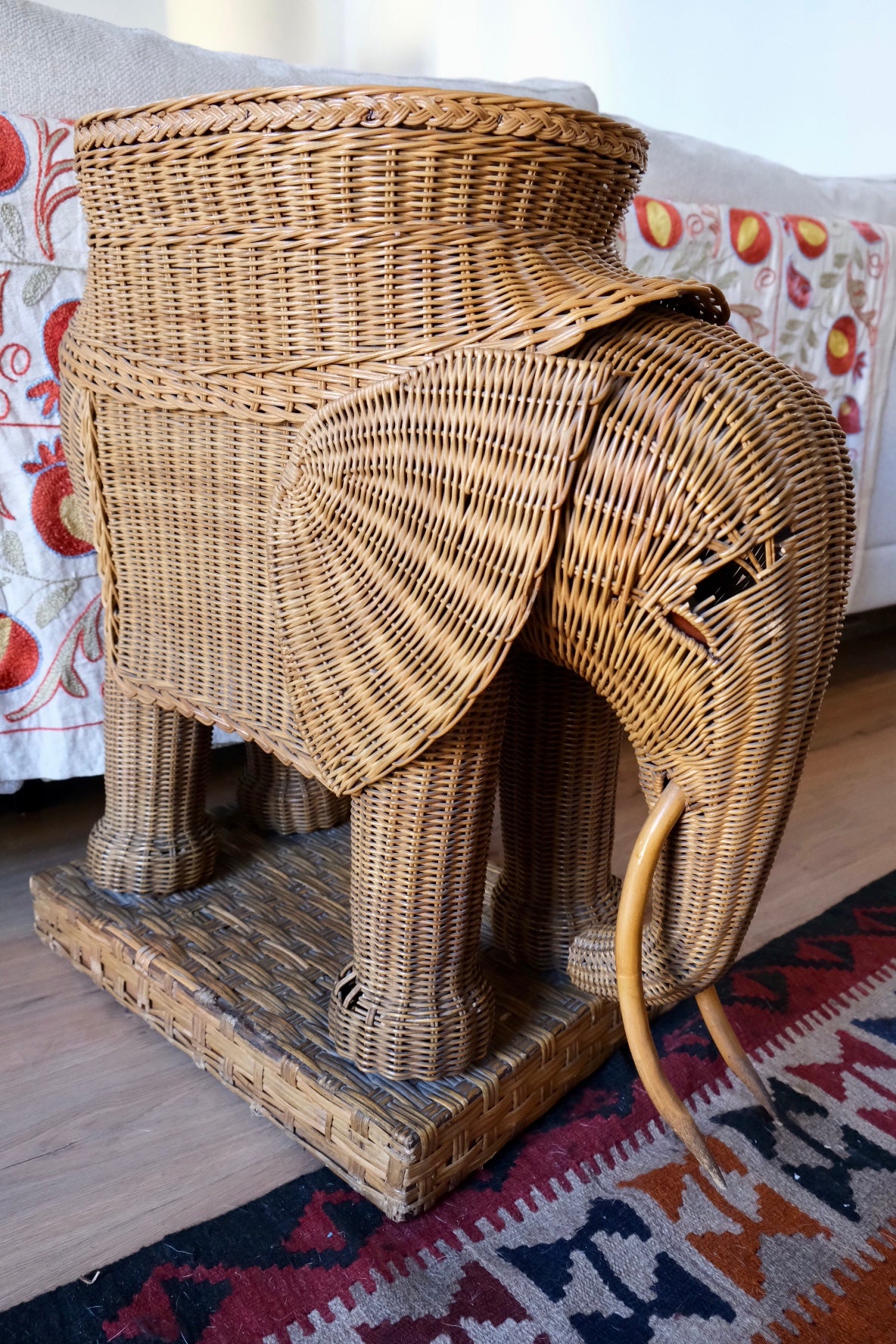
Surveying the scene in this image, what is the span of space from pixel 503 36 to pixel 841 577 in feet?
8.28

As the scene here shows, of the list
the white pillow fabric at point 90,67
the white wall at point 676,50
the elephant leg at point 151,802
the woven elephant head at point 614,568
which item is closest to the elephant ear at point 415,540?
the woven elephant head at point 614,568

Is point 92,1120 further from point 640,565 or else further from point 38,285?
point 38,285

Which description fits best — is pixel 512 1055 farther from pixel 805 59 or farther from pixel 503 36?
pixel 503 36

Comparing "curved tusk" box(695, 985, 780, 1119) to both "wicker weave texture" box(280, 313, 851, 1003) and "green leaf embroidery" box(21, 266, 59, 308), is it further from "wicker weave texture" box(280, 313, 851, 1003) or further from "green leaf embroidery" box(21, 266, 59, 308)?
"green leaf embroidery" box(21, 266, 59, 308)

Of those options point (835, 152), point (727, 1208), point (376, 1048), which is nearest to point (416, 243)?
point (376, 1048)

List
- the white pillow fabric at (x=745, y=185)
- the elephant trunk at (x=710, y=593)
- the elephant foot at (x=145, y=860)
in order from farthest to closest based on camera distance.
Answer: the white pillow fabric at (x=745, y=185) < the elephant foot at (x=145, y=860) < the elephant trunk at (x=710, y=593)

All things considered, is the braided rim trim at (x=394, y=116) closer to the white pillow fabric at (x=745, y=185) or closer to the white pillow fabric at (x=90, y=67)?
the white pillow fabric at (x=90, y=67)

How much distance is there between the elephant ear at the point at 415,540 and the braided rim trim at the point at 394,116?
111 millimetres

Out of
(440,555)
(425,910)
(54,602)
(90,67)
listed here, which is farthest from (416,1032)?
(90,67)

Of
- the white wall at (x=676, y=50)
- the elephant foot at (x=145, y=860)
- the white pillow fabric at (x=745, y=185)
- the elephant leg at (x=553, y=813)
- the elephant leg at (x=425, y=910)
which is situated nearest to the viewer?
the elephant leg at (x=425, y=910)

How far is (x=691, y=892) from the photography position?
0.54 metres

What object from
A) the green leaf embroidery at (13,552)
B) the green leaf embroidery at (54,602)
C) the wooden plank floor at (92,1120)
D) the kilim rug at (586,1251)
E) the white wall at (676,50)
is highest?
the white wall at (676,50)

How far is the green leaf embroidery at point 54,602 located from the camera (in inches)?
37.8

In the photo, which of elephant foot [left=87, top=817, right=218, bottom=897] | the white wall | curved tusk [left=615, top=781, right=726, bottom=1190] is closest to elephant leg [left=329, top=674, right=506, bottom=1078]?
curved tusk [left=615, top=781, right=726, bottom=1190]
